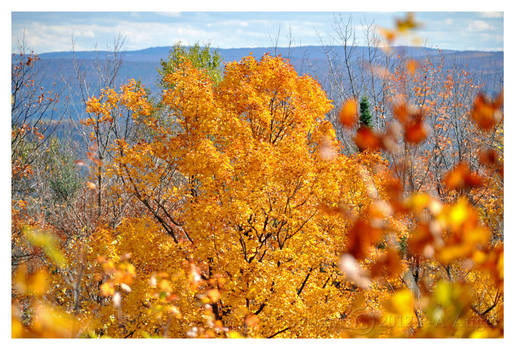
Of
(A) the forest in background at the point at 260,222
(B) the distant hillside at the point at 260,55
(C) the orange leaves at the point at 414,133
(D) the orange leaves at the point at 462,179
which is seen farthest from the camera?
(B) the distant hillside at the point at 260,55

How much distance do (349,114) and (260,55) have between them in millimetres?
3589

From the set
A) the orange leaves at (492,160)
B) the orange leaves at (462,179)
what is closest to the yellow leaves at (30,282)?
the orange leaves at (462,179)

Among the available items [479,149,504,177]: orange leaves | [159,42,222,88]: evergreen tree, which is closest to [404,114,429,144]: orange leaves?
[479,149,504,177]: orange leaves

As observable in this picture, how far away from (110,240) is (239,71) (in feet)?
9.38

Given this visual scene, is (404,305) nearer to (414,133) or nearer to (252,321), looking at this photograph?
(252,321)

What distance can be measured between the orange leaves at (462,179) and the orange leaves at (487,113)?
2.04ft

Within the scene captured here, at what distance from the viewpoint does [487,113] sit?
6.26m

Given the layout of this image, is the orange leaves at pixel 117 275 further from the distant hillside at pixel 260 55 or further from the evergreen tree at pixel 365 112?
the evergreen tree at pixel 365 112

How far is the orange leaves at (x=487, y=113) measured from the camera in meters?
5.88

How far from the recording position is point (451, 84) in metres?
8.86

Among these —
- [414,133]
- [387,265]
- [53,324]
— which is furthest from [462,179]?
[53,324]

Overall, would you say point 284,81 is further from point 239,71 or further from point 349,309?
point 349,309

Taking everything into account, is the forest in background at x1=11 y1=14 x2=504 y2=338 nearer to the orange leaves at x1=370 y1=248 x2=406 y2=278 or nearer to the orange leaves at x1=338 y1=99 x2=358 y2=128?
the orange leaves at x1=370 y1=248 x2=406 y2=278
